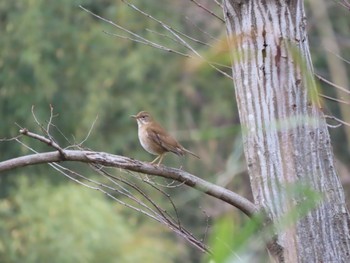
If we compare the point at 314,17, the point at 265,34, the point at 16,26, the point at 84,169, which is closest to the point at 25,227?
the point at 84,169

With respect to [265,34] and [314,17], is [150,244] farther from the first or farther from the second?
[265,34]

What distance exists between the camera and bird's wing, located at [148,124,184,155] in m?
6.60

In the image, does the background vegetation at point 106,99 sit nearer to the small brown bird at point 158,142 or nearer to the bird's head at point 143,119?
the bird's head at point 143,119

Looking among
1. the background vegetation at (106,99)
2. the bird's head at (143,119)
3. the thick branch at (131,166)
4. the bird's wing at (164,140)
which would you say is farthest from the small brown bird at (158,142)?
the background vegetation at (106,99)

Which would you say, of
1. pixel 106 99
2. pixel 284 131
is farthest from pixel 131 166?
pixel 106 99

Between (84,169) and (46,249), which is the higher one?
(84,169)

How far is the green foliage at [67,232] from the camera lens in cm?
1311

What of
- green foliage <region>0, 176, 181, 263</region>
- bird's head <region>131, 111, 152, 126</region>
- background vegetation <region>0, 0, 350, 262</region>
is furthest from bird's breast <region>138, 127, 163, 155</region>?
background vegetation <region>0, 0, 350, 262</region>

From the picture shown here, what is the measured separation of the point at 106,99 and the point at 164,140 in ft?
36.4

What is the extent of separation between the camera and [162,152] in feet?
21.7

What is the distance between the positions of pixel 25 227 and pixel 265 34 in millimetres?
9680

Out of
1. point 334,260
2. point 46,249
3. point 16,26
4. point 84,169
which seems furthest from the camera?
point 16,26

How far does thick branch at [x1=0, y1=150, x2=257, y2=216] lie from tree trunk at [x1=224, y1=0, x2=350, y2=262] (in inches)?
3.0

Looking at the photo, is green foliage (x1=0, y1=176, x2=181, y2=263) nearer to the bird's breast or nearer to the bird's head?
the bird's head
